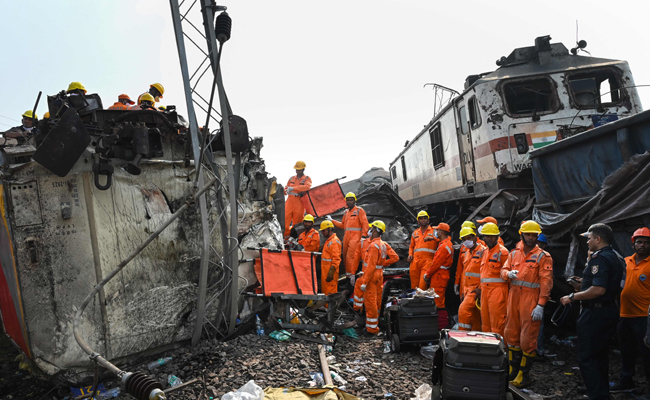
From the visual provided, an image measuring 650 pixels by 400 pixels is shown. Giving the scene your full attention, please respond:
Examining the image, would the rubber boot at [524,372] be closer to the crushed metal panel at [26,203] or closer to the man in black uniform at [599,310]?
the man in black uniform at [599,310]

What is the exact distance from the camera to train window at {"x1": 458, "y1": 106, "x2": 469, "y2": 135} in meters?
8.45

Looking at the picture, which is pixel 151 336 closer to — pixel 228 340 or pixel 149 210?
pixel 228 340

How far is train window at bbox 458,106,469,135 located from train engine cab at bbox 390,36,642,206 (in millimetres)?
20

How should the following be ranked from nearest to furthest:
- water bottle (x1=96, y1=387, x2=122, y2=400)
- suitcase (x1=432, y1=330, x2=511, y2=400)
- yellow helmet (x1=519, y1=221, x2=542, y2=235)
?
1. suitcase (x1=432, y1=330, x2=511, y2=400)
2. water bottle (x1=96, y1=387, x2=122, y2=400)
3. yellow helmet (x1=519, y1=221, x2=542, y2=235)

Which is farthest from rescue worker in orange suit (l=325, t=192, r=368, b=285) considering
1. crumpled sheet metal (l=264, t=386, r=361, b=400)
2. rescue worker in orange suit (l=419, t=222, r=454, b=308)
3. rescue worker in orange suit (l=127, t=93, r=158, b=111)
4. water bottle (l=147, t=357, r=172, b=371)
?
crumpled sheet metal (l=264, t=386, r=361, b=400)

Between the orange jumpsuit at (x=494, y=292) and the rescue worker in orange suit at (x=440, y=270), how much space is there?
5.02 ft

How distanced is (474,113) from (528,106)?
0.94m

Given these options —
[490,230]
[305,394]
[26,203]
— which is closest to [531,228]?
[490,230]

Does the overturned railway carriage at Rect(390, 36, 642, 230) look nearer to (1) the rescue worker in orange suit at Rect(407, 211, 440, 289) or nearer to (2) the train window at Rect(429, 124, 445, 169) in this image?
(1) the rescue worker in orange suit at Rect(407, 211, 440, 289)

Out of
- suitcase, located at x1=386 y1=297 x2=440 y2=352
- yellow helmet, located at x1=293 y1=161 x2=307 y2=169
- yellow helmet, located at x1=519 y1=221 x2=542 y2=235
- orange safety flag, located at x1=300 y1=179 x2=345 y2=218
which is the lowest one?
suitcase, located at x1=386 y1=297 x2=440 y2=352

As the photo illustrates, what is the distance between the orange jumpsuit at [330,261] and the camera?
771cm

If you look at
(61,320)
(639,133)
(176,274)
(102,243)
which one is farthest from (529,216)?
(61,320)

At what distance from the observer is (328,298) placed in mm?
6238

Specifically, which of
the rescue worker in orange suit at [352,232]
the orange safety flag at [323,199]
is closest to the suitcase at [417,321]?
the rescue worker in orange suit at [352,232]
